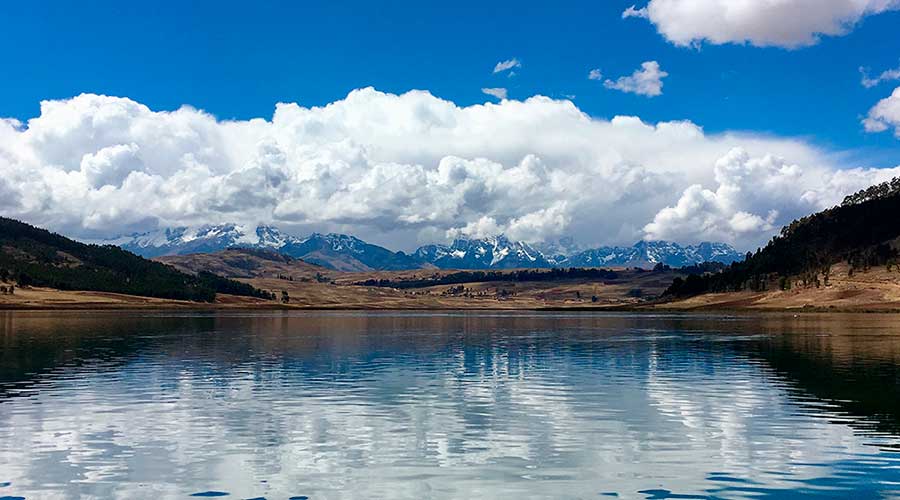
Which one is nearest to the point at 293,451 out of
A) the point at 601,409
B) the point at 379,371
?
the point at 601,409

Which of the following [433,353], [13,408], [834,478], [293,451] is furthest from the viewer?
[433,353]

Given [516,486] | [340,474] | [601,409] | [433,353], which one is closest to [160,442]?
[340,474]

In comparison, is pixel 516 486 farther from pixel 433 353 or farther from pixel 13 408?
pixel 433 353

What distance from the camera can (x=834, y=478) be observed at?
3456 centimetres

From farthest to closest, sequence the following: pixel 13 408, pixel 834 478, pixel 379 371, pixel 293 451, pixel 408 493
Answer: pixel 379 371, pixel 13 408, pixel 293 451, pixel 834 478, pixel 408 493

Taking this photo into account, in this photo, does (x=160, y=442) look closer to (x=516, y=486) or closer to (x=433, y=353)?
(x=516, y=486)

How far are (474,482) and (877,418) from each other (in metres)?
30.4

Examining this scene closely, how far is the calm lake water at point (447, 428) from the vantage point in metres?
33.5

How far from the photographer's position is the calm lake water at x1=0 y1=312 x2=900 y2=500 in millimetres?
33469

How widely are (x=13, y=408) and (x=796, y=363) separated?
7680 cm

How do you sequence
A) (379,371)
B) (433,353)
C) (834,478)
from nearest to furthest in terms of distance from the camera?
1. (834,478)
2. (379,371)
3. (433,353)

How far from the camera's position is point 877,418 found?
5047cm

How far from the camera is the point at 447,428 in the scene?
4728 centimetres

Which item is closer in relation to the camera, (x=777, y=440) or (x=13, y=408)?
(x=777, y=440)
